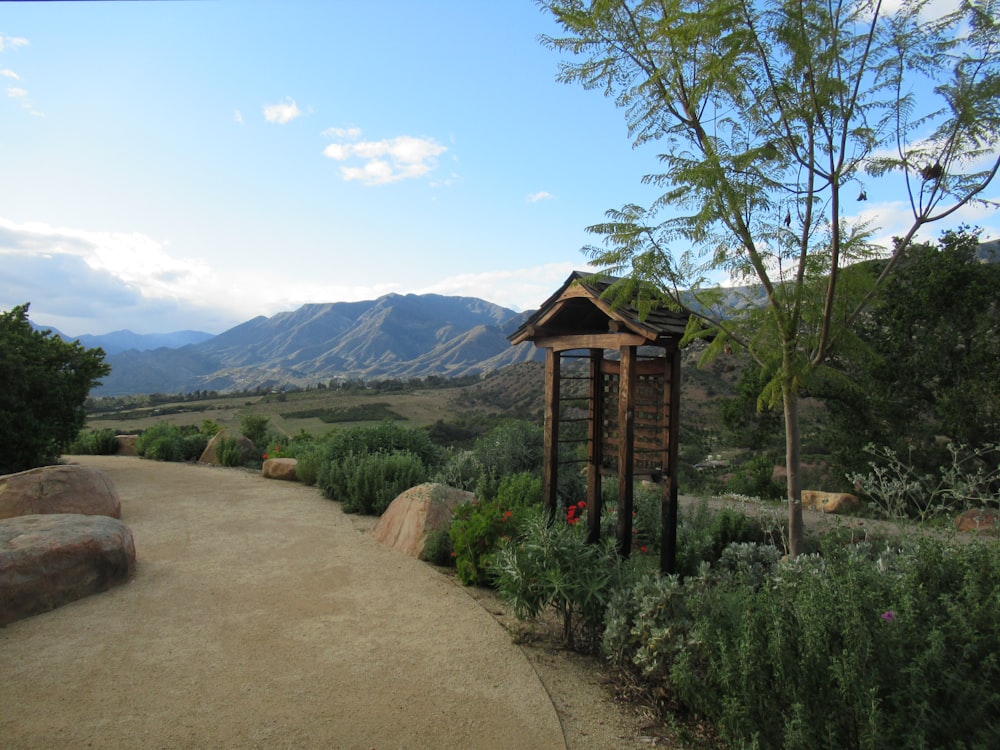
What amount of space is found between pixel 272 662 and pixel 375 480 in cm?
481

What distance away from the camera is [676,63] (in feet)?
14.5

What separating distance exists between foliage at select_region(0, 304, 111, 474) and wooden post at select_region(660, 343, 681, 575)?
1125cm

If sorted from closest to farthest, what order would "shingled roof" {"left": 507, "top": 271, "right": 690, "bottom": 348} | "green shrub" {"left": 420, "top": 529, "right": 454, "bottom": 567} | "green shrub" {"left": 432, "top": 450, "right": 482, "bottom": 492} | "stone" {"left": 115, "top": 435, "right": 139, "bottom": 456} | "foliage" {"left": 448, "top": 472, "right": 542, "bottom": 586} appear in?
1. "shingled roof" {"left": 507, "top": 271, "right": 690, "bottom": 348}
2. "foliage" {"left": 448, "top": 472, "right": 542, "bottom": 586}
3. "green shrub" {"left": 420, "top": 529, "right": 454, "bottom": 567}
4. "green shrub" {"left": 432, "top": 450, "right": 482, "bottom": 492}
5. "stone" {"left": 115, "top": 435, "right": 139, "bottom": 456}

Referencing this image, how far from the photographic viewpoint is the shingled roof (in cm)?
529

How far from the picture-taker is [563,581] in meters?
4.49

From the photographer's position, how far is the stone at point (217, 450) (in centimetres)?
Result: 1434

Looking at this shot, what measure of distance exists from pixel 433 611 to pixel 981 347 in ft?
45.9

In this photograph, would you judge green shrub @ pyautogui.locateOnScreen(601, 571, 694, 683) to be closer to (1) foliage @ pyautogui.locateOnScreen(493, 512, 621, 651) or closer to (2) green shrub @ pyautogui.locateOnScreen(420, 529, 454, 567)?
(1) foliage @ pyautogui.locateOnScreen(493, 512, 621, 651)

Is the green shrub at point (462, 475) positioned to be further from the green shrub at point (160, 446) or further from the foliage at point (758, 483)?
the green shrub at point (160, 446)

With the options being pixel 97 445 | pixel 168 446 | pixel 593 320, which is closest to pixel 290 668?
pixel 593 320

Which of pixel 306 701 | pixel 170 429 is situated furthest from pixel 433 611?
pixel 170 429

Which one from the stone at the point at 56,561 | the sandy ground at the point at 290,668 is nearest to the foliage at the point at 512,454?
the sandy ground at the point at 290,668


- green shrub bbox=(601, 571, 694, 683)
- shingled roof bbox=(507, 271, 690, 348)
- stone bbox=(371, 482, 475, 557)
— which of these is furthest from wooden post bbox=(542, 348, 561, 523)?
green shrub bbox=(601, 571, 694, 683)

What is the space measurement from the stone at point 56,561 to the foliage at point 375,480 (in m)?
3.32
